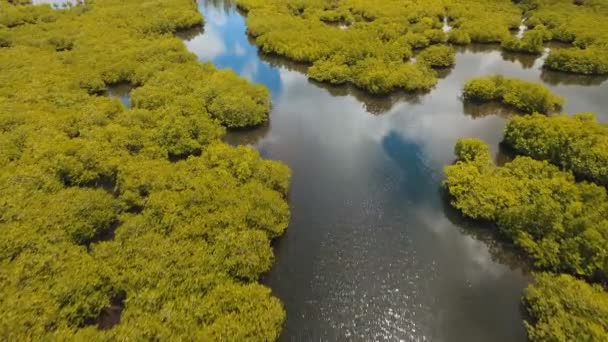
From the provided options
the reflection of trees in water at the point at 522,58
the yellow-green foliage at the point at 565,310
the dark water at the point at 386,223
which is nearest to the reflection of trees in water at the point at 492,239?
the dark water at the point at 386,223

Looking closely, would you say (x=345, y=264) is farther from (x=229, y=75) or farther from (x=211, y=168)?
(x=229, y=75)

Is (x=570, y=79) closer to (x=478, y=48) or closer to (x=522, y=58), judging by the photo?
(x=522, y=58)

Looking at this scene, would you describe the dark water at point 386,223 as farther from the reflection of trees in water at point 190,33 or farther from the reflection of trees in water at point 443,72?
the reflection of trees in water at point 190,33

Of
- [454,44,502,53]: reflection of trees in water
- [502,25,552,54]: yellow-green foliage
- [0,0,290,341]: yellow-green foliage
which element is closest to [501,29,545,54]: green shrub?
[502,25,552,54]: yellow-green foliage

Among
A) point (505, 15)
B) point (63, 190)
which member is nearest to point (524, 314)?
point (63, 190)

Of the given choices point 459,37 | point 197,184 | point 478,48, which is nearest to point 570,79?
point 478,48
